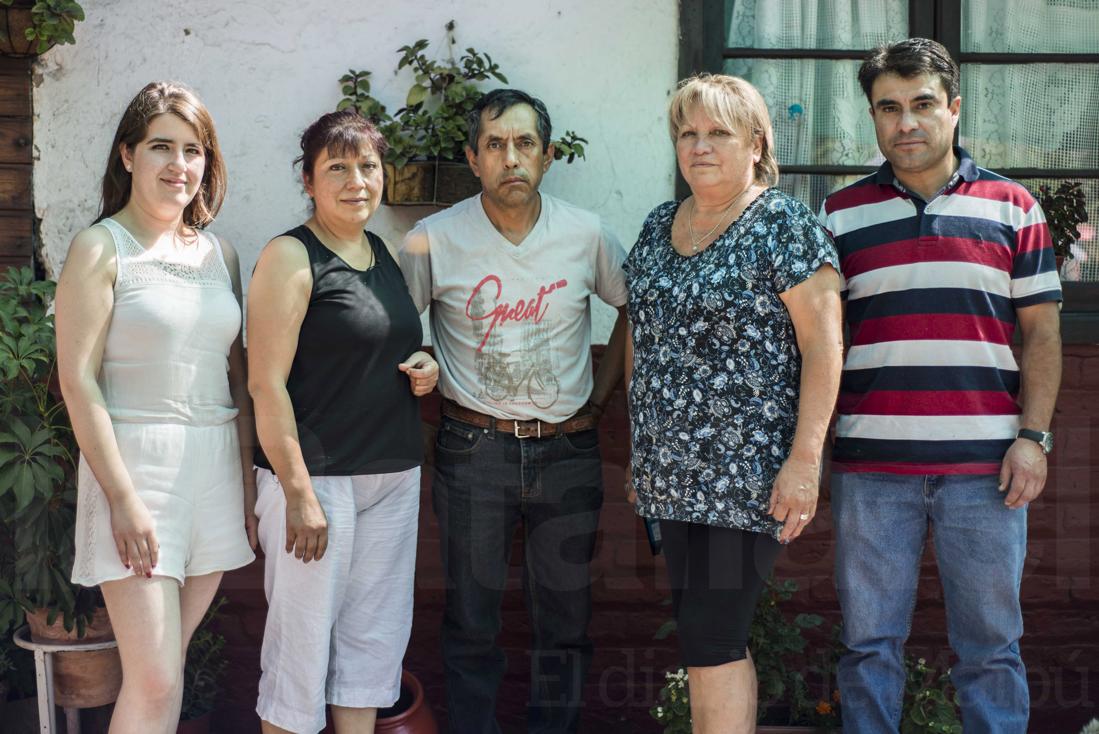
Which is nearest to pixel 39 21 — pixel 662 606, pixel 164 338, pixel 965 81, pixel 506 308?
pixel 164 338

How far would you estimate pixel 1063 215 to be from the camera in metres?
3.70

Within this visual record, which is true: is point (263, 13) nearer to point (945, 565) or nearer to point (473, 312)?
point (473, 312)

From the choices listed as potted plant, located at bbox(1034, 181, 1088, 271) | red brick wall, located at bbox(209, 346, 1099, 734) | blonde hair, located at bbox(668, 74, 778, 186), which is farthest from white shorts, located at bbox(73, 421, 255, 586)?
potted plant, located at bbox(1034, 181, 1088, 271)

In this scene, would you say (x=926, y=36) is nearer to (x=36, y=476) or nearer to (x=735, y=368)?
(x=735, y=368)

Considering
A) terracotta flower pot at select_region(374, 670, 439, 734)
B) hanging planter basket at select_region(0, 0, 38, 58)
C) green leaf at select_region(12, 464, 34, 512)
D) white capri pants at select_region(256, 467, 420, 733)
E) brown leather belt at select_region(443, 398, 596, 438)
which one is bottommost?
terracotta flower pot at select_region(374, 670, 439, 734)

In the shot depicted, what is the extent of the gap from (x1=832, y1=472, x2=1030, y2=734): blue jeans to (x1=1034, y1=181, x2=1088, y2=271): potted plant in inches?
51.5

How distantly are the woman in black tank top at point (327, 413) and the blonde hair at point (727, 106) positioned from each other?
2.73 ft

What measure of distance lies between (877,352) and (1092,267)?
1.47 meters

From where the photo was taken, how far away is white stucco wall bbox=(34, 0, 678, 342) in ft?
11.8

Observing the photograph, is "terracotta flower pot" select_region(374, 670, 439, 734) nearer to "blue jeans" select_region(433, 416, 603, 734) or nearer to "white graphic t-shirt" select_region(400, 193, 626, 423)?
"blue jeans" select_region(433, 416, 603, 734)

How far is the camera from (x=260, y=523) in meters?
2.81

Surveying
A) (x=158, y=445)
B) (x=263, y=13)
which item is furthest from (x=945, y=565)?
(x=263, y=13)

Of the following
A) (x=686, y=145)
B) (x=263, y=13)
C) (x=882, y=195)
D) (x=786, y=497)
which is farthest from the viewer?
(x=263, y=13)

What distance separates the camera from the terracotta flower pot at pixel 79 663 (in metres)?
3.17
